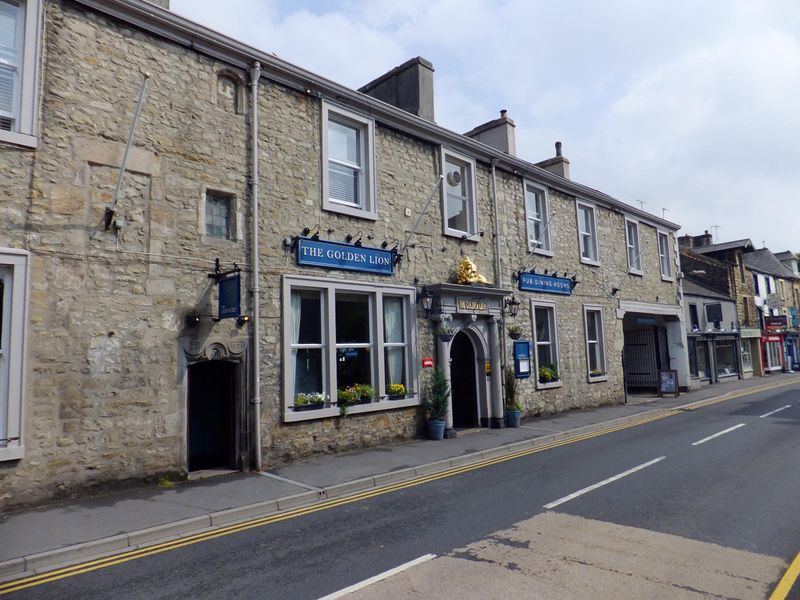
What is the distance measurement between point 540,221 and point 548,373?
5.10m

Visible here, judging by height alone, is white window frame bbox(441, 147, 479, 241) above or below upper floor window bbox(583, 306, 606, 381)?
above

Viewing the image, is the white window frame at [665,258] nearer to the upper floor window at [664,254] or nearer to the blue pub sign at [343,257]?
the upper floor window at [664,254]

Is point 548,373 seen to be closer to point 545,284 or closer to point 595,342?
point 545,284

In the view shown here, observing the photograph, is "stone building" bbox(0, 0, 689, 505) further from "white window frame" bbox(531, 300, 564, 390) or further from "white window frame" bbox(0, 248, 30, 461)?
"white window frame" bbox(531, 300, 564, 390)

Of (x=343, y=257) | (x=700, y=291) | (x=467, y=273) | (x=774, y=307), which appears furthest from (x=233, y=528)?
(x=774, y=307)

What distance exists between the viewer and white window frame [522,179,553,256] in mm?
17422

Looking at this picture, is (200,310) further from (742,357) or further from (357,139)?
(742,357)

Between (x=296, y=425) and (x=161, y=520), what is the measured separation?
3.80 metres

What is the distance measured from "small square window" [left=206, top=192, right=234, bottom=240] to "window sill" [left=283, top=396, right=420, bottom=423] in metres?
3.59

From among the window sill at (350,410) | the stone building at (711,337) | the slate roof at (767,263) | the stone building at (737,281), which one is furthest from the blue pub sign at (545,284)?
the slate roof at (767,263)

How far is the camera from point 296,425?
1053cm

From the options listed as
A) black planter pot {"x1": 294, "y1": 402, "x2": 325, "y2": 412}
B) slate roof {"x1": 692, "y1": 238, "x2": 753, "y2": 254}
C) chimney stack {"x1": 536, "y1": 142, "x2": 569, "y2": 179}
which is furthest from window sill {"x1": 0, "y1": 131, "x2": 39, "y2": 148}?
slate roof {"x1": 692, "y1": 238, "x2": 753, "y2": 254}

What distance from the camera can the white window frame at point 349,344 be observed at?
1063cm

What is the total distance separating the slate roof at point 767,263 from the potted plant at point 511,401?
37514 millimetres
